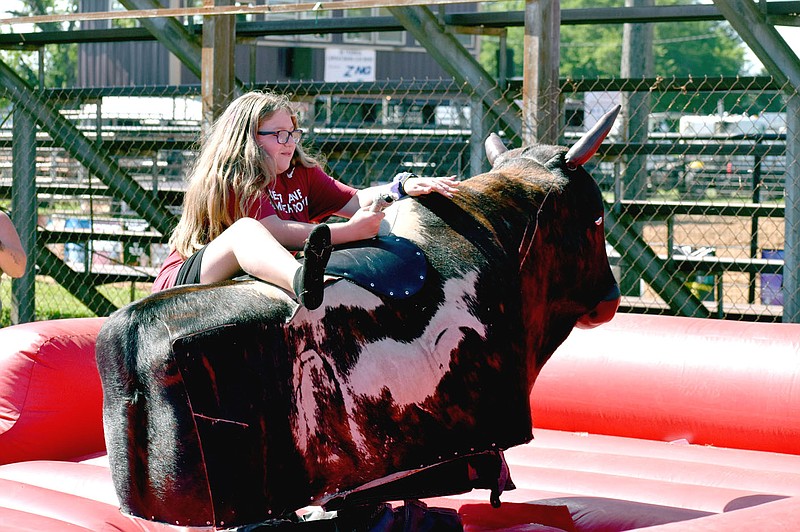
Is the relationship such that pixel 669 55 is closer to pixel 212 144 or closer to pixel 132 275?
pixel 132 275

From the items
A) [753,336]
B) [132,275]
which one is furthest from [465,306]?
[132,275]

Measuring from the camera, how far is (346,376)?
107 inches

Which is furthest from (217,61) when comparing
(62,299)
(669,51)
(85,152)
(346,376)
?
(669,51)

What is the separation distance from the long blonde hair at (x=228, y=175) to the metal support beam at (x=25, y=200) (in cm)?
446

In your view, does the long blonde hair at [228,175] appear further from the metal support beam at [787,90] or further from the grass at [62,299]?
the grass at [62,299]

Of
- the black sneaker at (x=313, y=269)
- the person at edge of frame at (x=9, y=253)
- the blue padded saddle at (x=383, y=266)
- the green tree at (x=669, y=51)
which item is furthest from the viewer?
the green tree at (x=669, y=51)

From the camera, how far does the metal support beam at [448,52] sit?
5957mm

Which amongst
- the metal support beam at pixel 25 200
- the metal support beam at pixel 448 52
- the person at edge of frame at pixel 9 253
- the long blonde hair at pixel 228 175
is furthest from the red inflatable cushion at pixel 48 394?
the metal support beam at pixel 25 200

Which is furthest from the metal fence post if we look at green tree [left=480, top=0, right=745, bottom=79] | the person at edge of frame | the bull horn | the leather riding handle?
green tree [left=480, top=0, right=745, bottom=79]

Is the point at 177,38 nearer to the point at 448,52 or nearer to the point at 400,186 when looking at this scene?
the point at 448,52

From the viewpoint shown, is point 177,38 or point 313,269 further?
point 177,38

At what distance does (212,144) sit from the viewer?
327 cm

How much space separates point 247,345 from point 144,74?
20.2m

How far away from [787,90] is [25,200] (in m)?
5.07
